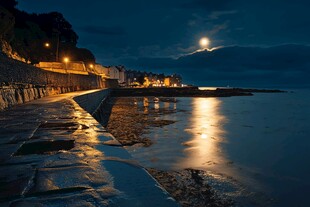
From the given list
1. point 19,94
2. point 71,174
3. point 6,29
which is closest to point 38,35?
point 6,29

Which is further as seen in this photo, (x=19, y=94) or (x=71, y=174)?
(x=19, y=94)

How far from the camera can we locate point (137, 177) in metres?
2.53

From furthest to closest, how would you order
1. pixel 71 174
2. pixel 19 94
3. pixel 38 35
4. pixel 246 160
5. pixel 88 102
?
pixel 38 35
pixel 88 102
pixel 19 94
pixel 246 160
pixel 71 174

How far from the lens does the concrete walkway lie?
2.03 meters

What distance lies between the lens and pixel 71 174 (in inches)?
104

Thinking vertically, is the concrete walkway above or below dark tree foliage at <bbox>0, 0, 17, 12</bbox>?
below

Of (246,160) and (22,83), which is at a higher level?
(22,83)

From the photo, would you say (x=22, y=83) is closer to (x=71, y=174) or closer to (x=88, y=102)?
(x=88, y=102)

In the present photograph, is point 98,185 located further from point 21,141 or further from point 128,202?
point 21,141

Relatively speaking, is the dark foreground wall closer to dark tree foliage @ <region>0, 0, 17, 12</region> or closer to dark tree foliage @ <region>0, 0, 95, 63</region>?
dark tree foliage @ <region>0, 0, 95, 63</region>

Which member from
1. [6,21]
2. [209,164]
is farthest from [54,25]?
[209,164]

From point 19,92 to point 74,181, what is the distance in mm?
10778

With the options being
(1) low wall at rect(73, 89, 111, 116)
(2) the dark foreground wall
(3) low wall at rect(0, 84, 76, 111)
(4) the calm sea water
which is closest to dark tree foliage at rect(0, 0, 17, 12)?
(2) the dark foreground wall

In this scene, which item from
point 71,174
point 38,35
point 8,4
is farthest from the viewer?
point 38,35
